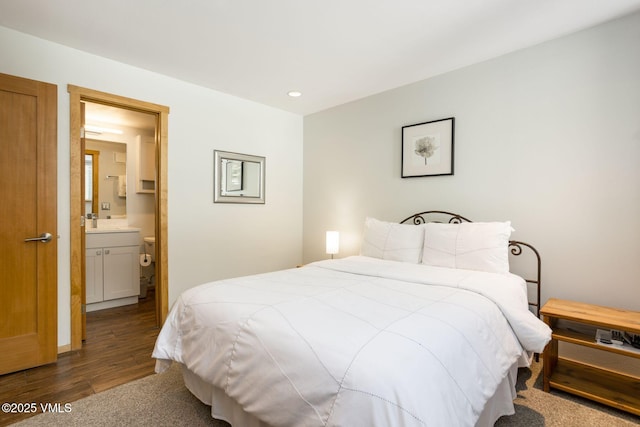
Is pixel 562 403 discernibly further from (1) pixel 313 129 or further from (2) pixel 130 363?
(1) pixel 313 129

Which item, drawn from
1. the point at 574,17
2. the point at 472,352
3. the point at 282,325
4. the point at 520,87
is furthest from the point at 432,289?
the point at 574,17

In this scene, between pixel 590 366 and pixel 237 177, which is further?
pixel 237 177

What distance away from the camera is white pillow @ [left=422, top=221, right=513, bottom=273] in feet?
7.90

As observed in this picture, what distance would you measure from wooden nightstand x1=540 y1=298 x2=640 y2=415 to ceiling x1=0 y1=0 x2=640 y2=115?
196cm

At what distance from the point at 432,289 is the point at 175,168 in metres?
2.68

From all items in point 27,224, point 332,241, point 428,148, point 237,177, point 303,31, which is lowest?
point 332,241

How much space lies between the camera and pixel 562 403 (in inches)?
75.4

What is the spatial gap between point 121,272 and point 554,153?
4.65 meters

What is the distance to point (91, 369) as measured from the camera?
2.36 meters

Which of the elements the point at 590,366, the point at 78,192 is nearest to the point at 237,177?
the point at 78,192

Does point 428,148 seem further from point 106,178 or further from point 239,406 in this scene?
point 106,178

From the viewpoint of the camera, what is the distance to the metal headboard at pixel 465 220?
8.23 feet

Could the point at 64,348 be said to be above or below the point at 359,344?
below

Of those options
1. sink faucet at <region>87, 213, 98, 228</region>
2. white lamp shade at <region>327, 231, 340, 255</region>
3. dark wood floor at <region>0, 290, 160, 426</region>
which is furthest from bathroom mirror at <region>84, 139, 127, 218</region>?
white lamp shade at <region>327, 231, 340, 255</region>
